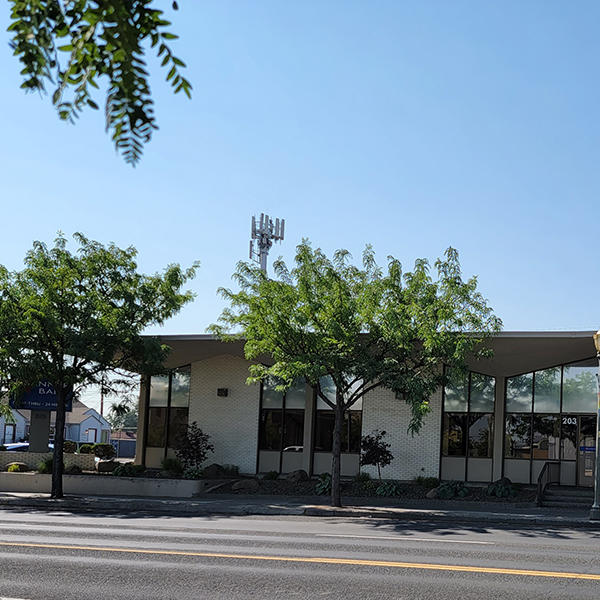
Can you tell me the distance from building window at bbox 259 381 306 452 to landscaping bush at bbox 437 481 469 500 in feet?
23.7

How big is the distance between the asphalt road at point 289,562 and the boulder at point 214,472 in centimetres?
1245

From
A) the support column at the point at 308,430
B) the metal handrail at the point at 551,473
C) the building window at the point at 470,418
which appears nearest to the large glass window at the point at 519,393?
the building window at the point at 470,418

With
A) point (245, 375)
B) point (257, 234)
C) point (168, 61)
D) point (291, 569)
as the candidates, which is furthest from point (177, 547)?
point (257, 234)

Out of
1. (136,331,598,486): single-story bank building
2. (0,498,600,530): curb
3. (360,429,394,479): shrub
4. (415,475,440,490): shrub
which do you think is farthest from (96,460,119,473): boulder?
(415,475,440,490): shrub

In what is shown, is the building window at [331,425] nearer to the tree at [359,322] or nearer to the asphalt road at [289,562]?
the tree at [359,322]

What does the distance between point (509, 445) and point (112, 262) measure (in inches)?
584

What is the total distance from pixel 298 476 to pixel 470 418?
21.1 ft

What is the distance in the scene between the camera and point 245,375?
1307 inches

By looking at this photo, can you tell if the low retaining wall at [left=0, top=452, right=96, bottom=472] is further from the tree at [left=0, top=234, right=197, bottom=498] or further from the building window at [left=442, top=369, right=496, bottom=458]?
the building window at [left=442, top=369, right=496, bottom=458]

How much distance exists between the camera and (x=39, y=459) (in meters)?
31.1

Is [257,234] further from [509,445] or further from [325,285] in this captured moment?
[325,285]

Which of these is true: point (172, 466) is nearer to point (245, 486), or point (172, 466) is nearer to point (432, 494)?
point (245, 486)

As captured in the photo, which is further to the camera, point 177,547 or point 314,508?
point 314,508

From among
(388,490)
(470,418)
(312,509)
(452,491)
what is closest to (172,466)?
(388,490)
